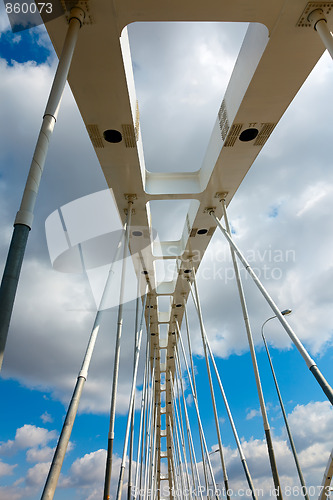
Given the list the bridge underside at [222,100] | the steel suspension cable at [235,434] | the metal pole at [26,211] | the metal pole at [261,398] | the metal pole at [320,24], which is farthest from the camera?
the steel suspension cable at [235,434]

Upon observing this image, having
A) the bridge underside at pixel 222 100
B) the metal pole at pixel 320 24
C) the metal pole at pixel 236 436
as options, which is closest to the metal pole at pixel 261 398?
the metal pole at pixel 236 436

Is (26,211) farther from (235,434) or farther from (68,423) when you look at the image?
(235,434)

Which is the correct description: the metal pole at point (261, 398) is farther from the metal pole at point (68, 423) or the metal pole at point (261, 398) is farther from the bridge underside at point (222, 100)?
the metal pole at point (68, 423)

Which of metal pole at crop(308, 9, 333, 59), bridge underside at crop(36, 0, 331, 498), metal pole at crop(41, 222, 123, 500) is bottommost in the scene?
metal pole at crop(41, 222, 123, 500)

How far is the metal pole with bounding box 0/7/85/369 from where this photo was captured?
2.82 meters

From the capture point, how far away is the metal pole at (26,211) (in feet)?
9.25

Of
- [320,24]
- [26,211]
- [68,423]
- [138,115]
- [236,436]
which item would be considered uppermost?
[138,115]

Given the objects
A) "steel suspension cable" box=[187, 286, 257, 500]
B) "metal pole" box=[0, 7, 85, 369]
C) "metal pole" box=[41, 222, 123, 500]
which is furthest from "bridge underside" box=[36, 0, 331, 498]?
"steel suspension cable" box=[187, 286, 257, 500]

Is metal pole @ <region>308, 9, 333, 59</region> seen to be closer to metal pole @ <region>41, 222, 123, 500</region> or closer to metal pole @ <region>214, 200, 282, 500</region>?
metal pole @ <region>214, 200, 282, 500</region>

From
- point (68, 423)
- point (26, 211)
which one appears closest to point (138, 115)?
point (26, 211)

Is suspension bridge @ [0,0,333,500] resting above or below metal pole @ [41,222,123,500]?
above

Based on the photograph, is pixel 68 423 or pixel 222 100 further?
pixel 222 100

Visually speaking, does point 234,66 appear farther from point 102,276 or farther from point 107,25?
point 102,276

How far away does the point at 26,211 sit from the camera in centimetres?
312
